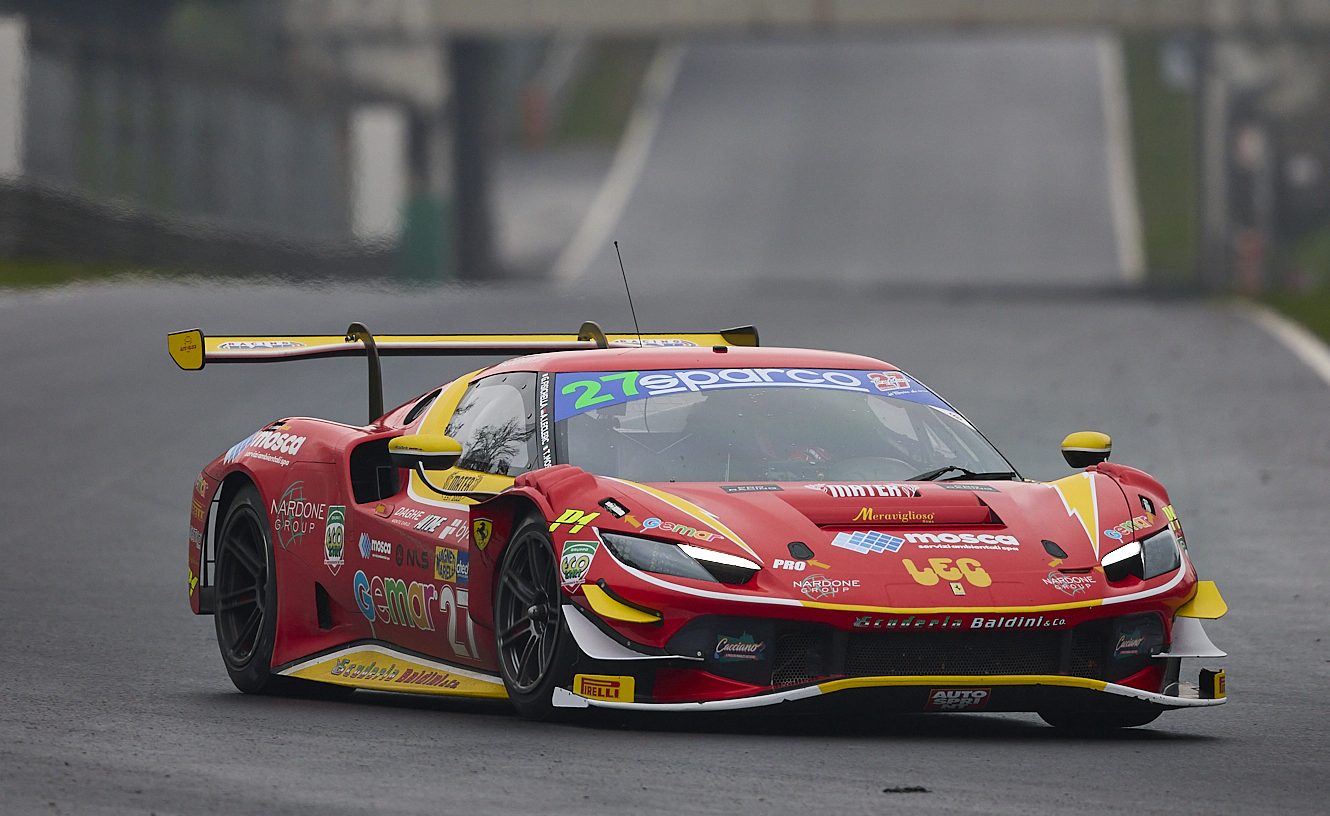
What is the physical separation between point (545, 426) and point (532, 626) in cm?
88

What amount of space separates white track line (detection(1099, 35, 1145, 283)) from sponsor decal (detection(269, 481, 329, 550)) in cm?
3705

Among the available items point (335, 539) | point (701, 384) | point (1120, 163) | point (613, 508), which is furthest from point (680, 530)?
point (1120, 163)

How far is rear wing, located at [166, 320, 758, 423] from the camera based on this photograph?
9562 millimetres

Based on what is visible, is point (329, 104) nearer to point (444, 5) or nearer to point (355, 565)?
point (444, 5)

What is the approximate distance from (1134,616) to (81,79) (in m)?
29.2

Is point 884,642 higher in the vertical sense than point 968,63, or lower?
lower

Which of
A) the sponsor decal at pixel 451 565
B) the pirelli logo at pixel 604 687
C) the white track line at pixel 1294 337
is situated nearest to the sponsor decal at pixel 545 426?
the sponsor decal at pixel 451 565

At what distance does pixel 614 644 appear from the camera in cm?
703

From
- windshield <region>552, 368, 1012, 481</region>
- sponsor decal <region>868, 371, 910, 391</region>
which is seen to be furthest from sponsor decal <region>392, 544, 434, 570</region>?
sponsor decal <region>868, 371, 910, 391</region>

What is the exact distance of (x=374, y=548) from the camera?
854cm

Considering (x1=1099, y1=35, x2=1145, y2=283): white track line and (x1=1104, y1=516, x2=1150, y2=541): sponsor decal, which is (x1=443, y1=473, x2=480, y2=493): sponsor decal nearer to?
(x1=1104, y1=516, x2=1150, y2=541): sponsor decal

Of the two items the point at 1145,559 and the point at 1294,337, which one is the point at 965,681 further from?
the point at 1294,337

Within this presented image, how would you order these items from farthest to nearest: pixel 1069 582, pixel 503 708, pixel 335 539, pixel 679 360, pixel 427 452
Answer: pixel 335 539, pixel 679 360, pixel 503 708, pixel 427 452, pixel 1069 582

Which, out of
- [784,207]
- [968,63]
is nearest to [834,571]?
Answer: [784,207]
